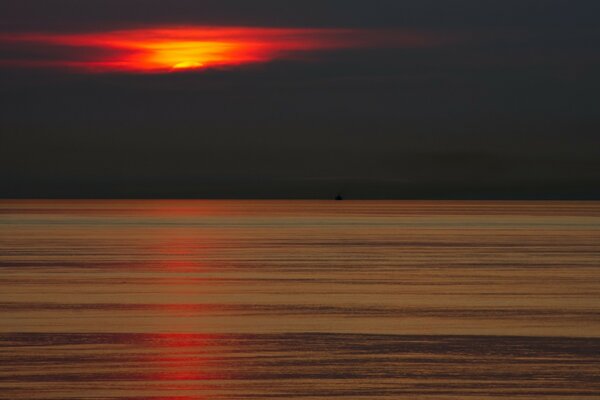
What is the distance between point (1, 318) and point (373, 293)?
892 centimetres

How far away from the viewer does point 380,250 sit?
48.2 metres

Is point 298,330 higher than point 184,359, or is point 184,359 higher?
point 298,330

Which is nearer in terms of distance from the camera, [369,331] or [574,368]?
[574,368]

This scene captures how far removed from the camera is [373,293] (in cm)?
2689

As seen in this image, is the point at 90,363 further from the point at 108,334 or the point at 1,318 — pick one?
the point at 1,318

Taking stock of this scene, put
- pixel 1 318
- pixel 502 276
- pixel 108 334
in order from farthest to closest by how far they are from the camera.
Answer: pixel 502 276 → pixel 1 318 → pixel 108 334

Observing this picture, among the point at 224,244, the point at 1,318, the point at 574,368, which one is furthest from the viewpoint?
the point at 224,244

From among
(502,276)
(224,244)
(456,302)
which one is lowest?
(456,302)

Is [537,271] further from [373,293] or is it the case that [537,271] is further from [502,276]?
[373,293]

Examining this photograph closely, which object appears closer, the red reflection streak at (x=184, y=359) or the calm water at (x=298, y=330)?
the calm water at (x=298, y=330)

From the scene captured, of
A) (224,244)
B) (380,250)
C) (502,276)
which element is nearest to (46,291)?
(502,276)

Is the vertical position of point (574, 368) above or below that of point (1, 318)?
below

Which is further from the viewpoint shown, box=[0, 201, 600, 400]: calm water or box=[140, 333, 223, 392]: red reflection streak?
box=[140, 333, 223, 392]: red reflection streak

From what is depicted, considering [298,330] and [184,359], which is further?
[298,330]
